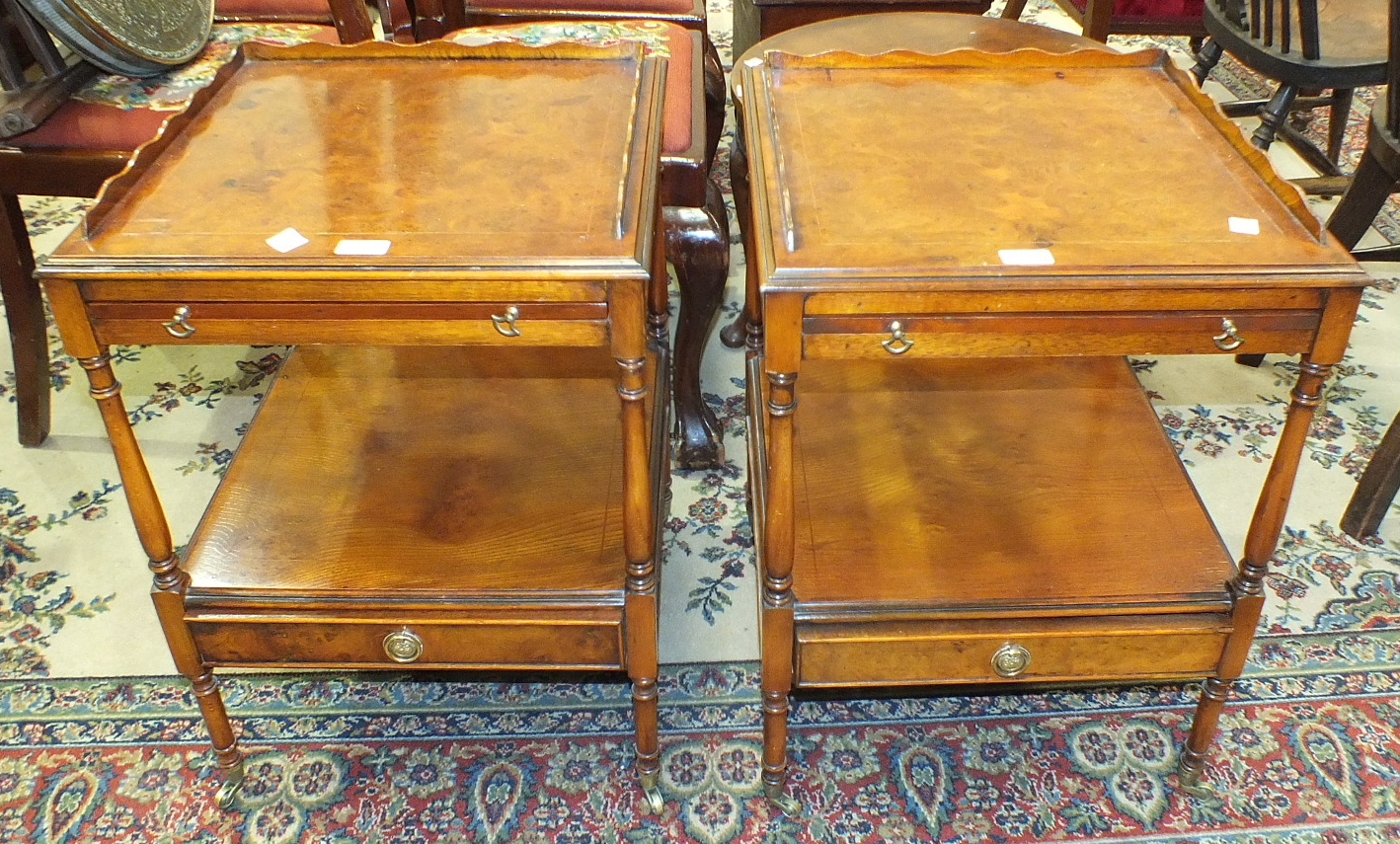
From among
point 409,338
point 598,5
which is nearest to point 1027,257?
point 409,338

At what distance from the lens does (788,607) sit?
1343 millimetres

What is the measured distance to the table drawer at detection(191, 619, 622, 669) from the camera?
139 centimetres

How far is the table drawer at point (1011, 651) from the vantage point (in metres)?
1.37

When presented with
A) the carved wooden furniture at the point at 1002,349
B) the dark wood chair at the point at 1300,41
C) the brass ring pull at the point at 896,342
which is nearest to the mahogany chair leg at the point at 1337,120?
the dark wood chair at the point at 1300,41

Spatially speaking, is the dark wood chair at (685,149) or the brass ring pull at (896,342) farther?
the dark wood chair at (685,149)

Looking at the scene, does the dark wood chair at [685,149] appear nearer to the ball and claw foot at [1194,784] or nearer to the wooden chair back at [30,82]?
the wooden chair back at [30,82]

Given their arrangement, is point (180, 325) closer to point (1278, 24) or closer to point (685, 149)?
point (685, 149)

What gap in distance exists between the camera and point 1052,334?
1.15 meters

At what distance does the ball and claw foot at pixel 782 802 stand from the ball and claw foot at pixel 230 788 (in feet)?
2.43

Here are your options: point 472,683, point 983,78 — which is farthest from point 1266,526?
point 472,683

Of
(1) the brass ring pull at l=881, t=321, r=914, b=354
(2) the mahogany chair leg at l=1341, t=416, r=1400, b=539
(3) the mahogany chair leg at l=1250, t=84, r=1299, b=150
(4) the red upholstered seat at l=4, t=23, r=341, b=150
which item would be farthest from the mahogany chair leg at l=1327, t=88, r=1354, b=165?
→ (4) the red upholstered seat at l=4, t=23, r=341, b=150

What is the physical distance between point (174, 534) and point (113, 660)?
0.28m

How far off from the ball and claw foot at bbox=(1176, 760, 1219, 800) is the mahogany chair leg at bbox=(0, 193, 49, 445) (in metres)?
2.09

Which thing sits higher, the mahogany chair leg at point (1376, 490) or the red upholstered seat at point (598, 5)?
the red upholstered seat at point (598, 5)
